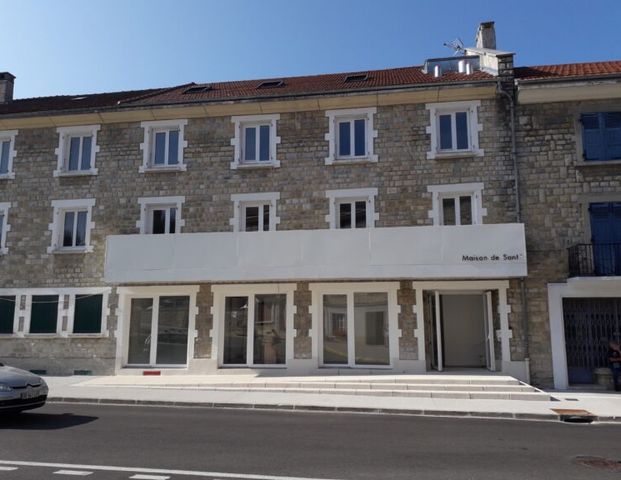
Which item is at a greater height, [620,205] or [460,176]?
[460,176]

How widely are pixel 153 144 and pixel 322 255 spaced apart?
6.83 metres

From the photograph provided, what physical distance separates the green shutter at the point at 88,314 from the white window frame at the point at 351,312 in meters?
6.46

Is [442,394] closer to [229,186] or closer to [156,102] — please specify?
[229,186]

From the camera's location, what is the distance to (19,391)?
869 centimetres

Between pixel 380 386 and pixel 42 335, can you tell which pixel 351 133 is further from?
pixel 42 335

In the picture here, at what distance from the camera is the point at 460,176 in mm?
14859

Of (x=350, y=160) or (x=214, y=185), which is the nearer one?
(x=350, y=160)

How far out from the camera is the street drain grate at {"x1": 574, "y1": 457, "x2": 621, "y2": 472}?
21.0ft

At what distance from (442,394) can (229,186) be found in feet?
27.6

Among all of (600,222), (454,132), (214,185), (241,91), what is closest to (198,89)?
(241,91)

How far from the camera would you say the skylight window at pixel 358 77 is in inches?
722

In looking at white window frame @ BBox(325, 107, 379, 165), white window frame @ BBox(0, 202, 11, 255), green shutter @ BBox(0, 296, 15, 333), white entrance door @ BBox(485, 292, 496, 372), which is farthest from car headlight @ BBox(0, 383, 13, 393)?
white entrance door @ BBox(485, 292, 496, 372)

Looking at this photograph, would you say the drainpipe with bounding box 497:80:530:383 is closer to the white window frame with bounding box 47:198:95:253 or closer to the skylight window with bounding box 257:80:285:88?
the skylight window with bounding box 257:80:285:88

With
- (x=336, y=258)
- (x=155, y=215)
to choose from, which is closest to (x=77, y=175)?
(x=155, y=215)
